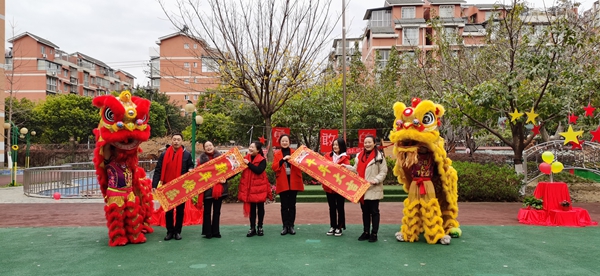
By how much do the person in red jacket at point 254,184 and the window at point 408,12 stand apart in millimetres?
36349

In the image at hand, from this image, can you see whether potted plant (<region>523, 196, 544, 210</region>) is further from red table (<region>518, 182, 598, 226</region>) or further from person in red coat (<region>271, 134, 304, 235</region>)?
person in red coat (<region>271, 134, 304, 235</region>)

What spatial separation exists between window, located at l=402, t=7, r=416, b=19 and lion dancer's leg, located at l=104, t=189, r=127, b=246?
123ft

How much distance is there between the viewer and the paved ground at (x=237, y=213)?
818cm

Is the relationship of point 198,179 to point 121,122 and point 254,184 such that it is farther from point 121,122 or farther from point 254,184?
point 121,122

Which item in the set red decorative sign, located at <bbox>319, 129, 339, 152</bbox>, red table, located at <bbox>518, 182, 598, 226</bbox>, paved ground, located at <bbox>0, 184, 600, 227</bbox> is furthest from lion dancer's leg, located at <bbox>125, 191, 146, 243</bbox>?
→ red decorative sign, located at <bbox>319, 129, 339, 152</bbox>

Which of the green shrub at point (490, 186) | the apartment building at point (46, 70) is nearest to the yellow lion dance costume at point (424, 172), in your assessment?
the green shrub at point (490, 186)

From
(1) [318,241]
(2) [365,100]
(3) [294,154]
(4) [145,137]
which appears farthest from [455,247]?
(2) [365,100]

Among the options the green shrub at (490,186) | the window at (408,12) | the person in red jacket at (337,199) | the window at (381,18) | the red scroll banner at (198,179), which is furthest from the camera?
the window at (381,18)

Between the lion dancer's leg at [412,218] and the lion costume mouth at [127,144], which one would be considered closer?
the lion costume mouth at [127,144]

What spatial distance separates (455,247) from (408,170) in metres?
1.17

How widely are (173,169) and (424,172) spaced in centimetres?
356

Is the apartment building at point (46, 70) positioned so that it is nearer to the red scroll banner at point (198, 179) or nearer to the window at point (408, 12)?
the window at point (408, 12)

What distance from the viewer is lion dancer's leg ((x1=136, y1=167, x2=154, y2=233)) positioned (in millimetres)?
6315

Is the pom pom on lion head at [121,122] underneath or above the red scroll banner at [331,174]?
above
